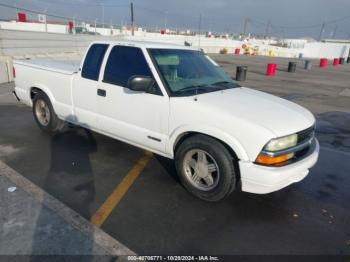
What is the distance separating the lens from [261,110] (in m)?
3.41

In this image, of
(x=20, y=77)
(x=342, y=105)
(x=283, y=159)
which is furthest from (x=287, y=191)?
(x=342, y=105)

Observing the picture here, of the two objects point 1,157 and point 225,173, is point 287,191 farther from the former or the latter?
point 1,157

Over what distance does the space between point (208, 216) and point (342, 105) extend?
30.5ft

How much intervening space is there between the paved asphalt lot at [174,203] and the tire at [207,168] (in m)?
0.16

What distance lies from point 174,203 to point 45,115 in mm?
3567

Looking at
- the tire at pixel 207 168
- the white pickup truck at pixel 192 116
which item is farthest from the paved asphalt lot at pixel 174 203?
the white pickup truck at pixel 192 116

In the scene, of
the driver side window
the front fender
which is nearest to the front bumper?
the front fender

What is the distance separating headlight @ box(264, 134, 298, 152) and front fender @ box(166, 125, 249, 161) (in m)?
0.27

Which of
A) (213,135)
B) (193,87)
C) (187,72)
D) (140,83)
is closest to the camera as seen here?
(213,135)

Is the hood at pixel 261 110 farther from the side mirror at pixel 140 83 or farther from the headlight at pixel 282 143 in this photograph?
the side mirror at pixel 140 83

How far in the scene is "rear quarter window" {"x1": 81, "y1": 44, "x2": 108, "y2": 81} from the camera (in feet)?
14.6

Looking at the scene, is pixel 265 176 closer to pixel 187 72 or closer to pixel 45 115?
pixel 187 72

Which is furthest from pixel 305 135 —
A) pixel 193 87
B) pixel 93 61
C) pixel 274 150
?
pixel 93 61

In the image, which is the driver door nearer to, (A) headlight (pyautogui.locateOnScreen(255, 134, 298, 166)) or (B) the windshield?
(B) the windshield
